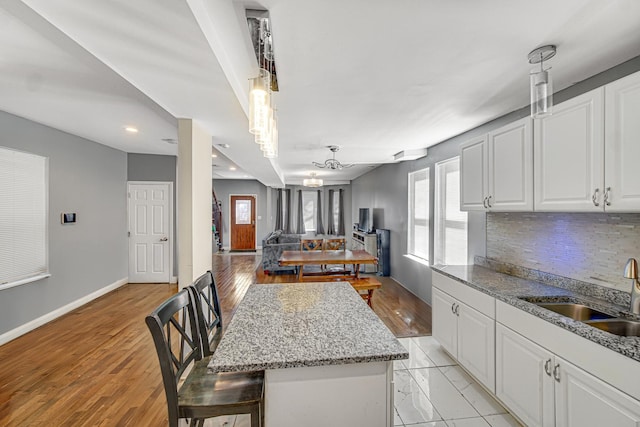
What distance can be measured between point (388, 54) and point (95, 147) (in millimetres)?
4765

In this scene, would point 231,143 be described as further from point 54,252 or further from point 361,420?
point 361,420

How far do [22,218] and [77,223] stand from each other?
0.84 metres

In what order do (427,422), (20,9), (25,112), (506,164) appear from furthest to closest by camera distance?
(25,112), (506,164), (427,422), (20,9)

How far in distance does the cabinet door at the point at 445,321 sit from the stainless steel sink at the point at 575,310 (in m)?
0.76

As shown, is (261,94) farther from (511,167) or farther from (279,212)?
(279,212)

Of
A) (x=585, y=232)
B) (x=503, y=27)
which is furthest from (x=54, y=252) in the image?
(x=585, y=232)

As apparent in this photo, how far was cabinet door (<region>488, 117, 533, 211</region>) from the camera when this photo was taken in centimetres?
213

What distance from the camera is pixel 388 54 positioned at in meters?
1.73

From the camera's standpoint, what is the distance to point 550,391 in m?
1.58

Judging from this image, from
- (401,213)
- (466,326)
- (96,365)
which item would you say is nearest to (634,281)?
(466,326)

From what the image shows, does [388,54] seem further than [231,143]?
No

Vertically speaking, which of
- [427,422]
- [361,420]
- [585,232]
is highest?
[585,232]

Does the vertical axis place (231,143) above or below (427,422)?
above

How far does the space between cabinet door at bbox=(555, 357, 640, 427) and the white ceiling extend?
1740 mm
